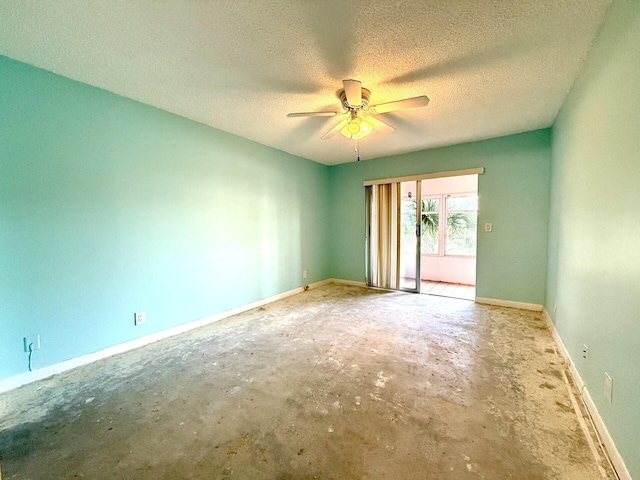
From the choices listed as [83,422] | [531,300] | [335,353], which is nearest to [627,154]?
[335,353]

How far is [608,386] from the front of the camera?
1.36m

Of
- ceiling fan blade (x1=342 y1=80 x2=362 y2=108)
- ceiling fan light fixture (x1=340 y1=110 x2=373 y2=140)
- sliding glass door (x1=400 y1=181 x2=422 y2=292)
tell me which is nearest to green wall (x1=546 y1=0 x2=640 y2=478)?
ceiling fan blade (x1=342 y1=80 x2=362 y2=108)

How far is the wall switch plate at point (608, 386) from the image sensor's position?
4.36ft

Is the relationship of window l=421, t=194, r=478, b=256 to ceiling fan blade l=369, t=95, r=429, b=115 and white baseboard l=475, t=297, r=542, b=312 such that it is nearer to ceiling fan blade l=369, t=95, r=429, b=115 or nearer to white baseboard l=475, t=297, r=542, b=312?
white baseboard l=475, t=297, r=542, b=312

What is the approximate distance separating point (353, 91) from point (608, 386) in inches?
95.5

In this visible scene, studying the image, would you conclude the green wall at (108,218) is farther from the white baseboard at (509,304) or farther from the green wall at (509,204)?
the white baseboard at (509,304)

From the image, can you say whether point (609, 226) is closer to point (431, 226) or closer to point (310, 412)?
point (310, 412)

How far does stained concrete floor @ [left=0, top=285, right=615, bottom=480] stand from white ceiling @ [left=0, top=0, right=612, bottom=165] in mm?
2404

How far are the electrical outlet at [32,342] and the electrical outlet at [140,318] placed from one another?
2.14 feet

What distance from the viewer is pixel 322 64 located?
1.93 m

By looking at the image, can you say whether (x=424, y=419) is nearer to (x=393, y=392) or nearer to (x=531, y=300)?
(x=393, y=392)

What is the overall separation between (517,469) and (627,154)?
1615 millimetres

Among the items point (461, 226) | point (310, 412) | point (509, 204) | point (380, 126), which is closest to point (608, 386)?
point (310, 412)

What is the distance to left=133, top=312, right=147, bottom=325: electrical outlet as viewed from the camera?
2529mm
